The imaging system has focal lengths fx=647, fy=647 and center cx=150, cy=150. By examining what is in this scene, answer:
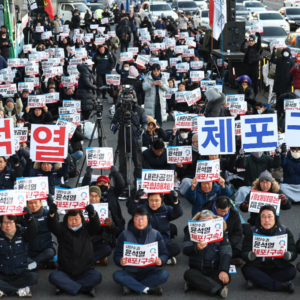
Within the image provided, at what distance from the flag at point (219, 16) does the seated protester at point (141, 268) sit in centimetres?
1132

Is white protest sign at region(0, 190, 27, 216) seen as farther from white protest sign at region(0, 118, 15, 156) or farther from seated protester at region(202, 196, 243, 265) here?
seated protester at region(202, 196, 243, 265)

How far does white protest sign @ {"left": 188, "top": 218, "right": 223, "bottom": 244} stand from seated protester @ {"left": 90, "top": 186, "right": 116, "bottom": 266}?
4.91ft

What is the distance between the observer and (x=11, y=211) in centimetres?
800

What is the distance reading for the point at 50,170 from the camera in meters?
10.5

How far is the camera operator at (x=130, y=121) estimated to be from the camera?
11.0 metres

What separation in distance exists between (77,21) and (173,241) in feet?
81.7

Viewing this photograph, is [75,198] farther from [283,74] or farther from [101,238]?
[283,74]

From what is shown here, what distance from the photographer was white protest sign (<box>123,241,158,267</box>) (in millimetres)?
7859

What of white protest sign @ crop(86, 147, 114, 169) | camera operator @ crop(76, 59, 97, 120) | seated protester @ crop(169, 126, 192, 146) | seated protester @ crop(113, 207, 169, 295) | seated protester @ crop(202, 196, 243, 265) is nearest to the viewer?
seated protester @ crop(113, 207, 169, 295)

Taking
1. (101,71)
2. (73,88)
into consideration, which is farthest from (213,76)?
(73,88)

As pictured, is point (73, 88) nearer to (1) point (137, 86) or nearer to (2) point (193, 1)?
(1) point (137, 86)

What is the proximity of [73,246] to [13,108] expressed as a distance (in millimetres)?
7072

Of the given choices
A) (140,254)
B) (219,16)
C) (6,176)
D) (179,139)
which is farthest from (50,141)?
(219,16)

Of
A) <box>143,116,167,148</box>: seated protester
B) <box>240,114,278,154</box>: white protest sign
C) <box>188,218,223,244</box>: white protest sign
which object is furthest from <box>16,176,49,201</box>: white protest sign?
<box>143,116,167,148</box>: seated protester
